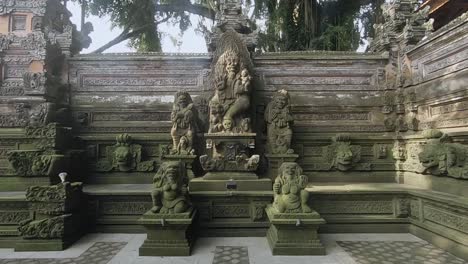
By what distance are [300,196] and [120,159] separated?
4491 mm

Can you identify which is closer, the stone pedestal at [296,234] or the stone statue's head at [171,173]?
the stone pedestal at [296,234]

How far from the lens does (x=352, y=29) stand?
1273 cm

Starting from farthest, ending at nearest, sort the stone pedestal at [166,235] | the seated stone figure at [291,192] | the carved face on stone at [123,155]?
the carved face on stone at [123,155], the seated stone figure at [291,192], the stone pedestal at [166,235]

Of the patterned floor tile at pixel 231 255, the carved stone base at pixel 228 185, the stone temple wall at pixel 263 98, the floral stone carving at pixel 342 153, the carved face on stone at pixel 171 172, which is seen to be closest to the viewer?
the patterned floor tile at pixel 231 255

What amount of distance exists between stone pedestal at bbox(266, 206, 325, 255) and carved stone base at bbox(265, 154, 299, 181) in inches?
88.8

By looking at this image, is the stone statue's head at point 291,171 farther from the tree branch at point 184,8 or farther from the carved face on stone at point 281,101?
the tree branch at point 184,8

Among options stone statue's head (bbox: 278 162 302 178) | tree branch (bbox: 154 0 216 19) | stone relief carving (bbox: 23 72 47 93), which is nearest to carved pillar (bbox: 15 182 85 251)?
stone relief carving (bbox: 23 72 47 93)

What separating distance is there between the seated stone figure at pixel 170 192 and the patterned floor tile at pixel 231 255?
2.99ft

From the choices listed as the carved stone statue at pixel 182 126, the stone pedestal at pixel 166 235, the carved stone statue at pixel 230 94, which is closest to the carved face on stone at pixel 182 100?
the carved stone statue at pixel 182 126

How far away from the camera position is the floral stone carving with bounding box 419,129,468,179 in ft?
18.1

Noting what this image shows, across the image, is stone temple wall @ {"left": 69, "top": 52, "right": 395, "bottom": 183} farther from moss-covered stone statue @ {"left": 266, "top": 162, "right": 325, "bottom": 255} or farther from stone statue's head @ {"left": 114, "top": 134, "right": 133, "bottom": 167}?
moss-covered stone statue @ {"left": 266, "top": 162, "right": 325, "bottom": 255}

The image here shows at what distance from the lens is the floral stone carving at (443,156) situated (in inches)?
217

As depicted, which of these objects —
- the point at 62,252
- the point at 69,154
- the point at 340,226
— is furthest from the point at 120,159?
the point at 340,226

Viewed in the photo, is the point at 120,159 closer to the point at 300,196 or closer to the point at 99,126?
the point at 99,126
